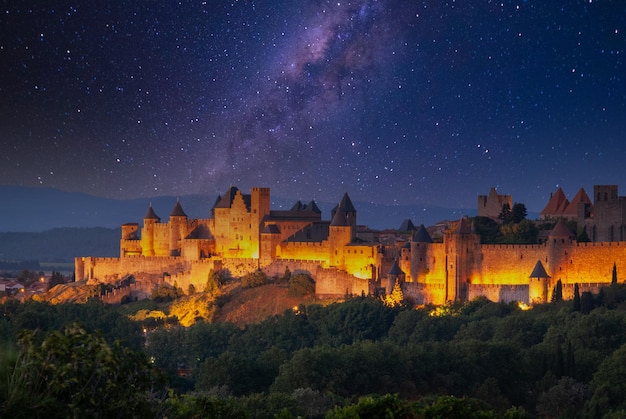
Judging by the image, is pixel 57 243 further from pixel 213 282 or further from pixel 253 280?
pixel 253 280

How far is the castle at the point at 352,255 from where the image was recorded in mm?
51312

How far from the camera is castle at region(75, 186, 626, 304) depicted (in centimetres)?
5131

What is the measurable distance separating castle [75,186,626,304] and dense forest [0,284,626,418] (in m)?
1.39

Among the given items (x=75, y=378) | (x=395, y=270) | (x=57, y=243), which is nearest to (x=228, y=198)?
(x=395, y=270)

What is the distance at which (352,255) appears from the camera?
2325 inches

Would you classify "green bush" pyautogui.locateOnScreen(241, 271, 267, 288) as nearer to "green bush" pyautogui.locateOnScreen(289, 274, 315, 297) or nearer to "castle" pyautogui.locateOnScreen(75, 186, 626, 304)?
"castle" pyautogui.locateOnScreen(75, 186, 626, 304)

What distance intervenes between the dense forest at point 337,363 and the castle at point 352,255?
54.9 inches

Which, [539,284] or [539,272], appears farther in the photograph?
[539,284]

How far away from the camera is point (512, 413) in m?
24.0

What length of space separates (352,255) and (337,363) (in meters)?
17.9

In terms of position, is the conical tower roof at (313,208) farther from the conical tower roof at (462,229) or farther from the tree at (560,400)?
the tree at (560,400)

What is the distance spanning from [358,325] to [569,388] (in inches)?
571

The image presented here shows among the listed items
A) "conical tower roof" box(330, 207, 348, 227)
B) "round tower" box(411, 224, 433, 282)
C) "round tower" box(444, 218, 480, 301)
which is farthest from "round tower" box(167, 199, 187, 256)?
"round tower" box(444, 218, 480, 301)

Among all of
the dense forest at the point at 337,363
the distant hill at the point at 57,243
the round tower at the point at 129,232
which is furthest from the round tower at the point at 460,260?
the distant hill at the point at 57,243
